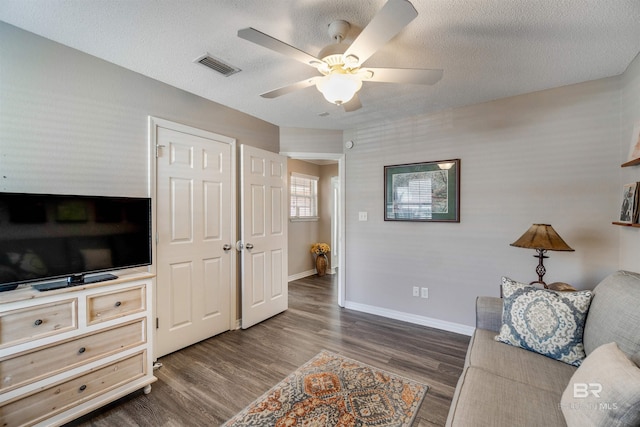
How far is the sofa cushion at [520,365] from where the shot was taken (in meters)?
1.39

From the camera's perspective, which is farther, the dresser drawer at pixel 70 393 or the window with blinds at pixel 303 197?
the window with blinds at pixel 303 197

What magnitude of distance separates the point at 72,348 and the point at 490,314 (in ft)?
8.80

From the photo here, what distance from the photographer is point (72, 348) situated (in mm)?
1694

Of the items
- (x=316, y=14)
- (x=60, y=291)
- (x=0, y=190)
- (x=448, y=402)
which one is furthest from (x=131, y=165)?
(x=448, y=402)

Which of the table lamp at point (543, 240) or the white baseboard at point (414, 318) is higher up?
the table lamp at point (543, 240)

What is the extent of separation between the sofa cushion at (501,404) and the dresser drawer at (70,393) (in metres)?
2.01

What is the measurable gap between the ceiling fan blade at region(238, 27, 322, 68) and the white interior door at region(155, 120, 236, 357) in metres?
1.56

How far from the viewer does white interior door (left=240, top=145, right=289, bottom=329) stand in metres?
3.17

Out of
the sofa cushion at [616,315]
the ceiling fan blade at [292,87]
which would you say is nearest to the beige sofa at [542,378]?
the sofa cushion at [616,315]

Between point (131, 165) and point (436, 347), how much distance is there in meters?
3.18

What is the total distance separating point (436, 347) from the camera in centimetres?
272

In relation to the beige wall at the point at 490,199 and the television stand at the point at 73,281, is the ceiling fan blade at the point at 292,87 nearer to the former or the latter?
the television stand at the point at 73,281

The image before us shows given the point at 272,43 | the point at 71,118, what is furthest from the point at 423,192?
the point at 71,118

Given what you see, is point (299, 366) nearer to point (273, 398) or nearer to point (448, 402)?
point (273, 398)
